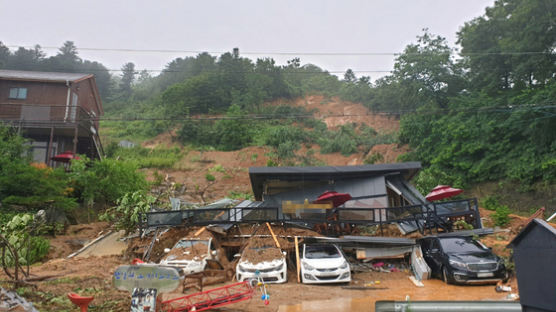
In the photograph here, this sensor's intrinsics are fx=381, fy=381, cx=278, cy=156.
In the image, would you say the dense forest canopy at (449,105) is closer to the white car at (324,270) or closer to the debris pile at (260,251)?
the debris pile at (260,251)

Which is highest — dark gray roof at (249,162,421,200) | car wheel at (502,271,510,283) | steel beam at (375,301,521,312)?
dark gray roof at (249,162,421,200)

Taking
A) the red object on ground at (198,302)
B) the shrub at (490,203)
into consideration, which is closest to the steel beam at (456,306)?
the red object on ground at (198,302)

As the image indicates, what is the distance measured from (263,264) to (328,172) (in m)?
6.54

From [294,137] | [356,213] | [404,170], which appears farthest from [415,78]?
[356,213]

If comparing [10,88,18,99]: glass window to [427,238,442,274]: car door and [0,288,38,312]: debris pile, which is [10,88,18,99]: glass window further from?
[427,238,442,274]: car door

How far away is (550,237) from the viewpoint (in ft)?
8.34

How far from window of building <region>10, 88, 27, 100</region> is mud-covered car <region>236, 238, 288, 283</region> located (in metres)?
22.0

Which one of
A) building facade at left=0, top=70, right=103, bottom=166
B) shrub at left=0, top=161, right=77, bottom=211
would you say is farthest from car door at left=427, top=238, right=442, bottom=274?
building facade at left=0, top=70, right=103, bottom=166

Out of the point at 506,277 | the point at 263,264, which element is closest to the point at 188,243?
the point at 263,264

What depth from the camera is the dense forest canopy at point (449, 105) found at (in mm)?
25203

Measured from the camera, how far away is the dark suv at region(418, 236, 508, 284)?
10.2m

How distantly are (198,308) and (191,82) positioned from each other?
5487 centimetres

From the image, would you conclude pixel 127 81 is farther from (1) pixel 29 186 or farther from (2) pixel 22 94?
(1) pixel 29 186

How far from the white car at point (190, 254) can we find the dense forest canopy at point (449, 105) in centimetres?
823
